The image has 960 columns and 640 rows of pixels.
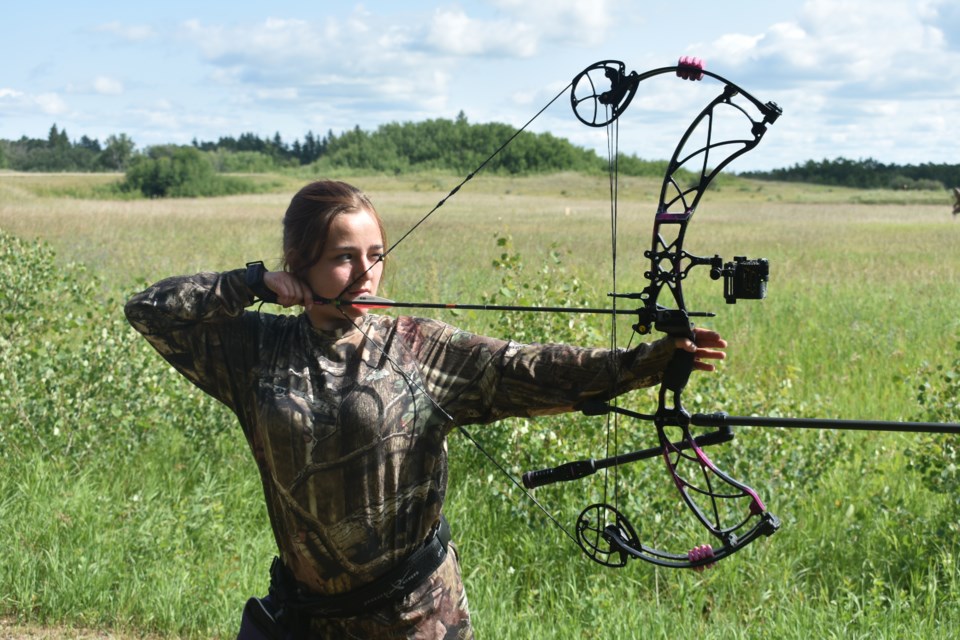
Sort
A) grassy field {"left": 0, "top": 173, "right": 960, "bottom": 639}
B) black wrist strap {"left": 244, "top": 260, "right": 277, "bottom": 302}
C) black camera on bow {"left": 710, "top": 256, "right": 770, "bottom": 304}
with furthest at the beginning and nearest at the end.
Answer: grassy field {"left": 0, "top": 173, "right": 960, "bottom": 639} < black wrist strap {"left": 244, "top": 260, "right": 277, "bottom": 302} < black camera on bow {"left": 710, "top": 256, "right": 770, "bottom": 304}

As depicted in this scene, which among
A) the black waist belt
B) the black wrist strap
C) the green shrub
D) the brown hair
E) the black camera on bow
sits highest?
the green shrub

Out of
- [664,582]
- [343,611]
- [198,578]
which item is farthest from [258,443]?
[664,582]

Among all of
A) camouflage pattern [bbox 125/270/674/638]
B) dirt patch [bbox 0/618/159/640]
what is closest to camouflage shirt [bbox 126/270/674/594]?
camouflage pattern [bbox 125/270/674/638]

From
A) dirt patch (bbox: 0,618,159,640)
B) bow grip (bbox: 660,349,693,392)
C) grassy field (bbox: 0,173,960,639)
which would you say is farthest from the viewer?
grassy field (bbox: 0,173,960,639)

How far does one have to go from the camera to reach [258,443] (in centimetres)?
251

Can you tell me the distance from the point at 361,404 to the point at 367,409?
0.8 inches

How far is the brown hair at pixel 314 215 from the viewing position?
2447 millimetres

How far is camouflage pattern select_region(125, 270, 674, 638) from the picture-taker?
2395mm

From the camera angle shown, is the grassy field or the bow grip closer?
the bow grip

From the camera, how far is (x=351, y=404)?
241 cm

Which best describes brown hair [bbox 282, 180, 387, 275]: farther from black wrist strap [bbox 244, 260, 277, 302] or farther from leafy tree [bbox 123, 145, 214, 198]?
leafy tree [bbox 123, 145, 214, 198]

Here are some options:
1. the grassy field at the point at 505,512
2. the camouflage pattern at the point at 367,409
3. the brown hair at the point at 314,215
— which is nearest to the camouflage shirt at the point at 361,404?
the camouflage pattern at the point at 367,409

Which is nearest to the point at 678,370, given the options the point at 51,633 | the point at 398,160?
the point at 51,633

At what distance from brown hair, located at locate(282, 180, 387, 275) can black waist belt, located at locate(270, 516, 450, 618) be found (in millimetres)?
762
